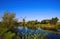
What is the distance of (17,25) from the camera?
161 inches

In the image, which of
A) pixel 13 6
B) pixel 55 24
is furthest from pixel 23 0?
pixel 55 24

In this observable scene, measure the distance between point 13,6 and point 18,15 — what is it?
34 cm

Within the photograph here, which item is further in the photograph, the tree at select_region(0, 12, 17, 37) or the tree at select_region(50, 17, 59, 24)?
the tree at select_region(50, 17, 59, 24)

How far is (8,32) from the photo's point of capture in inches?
155

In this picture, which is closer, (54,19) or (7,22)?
(7,22)

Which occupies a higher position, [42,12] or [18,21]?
[42,12]

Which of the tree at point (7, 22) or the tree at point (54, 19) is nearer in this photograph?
the tree at point (7, 22)

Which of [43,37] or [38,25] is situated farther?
[38,25]

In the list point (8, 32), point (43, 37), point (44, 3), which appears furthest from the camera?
point (44, 3)

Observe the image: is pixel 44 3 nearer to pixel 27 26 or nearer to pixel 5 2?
pixel 27 26

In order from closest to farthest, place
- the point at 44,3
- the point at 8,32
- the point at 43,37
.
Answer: the point at 43,37, the point at 8,32, the point at 44,3

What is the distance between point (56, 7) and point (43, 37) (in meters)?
1.51

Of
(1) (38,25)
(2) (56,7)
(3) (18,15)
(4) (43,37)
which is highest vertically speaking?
(2) (56,7)

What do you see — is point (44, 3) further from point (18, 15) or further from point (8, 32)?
point (8, 32)
